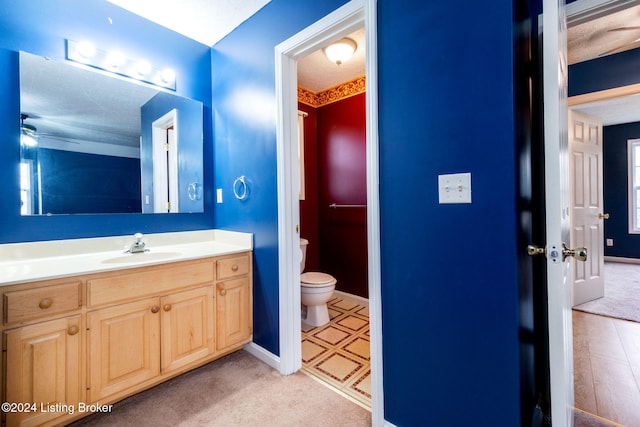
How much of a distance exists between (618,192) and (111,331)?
730 centimetres

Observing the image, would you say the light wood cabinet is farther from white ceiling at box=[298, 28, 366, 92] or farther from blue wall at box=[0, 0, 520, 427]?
white ceiling at box=[298, 28, 366, 92]

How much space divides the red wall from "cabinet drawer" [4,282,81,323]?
7.15 ft

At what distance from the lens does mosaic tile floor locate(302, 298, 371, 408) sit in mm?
1683

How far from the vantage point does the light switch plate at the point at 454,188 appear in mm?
1073

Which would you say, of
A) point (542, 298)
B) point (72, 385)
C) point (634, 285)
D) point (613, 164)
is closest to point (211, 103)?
point (72, 385)

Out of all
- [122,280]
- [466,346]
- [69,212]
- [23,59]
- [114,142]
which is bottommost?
[466,346]

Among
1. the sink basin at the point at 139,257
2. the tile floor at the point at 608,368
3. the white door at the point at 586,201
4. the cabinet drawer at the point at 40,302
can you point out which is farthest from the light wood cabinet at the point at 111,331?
the white door at the point at 586,201

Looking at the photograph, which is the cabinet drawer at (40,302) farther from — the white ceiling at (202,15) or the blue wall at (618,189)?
the blue wall at (618,189)

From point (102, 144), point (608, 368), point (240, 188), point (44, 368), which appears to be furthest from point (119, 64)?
point (608, 368)

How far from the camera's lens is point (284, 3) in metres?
1.76

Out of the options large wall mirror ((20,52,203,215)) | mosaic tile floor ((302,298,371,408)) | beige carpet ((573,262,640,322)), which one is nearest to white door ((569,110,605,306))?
beige carpet ((573,262,640,322))

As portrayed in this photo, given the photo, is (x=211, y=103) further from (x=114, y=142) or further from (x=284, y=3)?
(x=284, y=3)

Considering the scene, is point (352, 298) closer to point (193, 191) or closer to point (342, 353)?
point (342, 353)

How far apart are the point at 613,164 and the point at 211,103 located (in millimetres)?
6605
